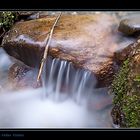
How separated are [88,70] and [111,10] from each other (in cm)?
23

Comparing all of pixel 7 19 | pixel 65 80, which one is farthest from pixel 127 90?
pixel 7 19

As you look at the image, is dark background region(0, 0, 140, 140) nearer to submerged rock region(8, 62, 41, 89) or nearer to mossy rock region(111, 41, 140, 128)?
mossy rock region(111, 41, 140, 128)

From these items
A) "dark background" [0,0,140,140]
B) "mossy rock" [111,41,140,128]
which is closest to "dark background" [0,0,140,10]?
"dark background" [0,0,140,140]

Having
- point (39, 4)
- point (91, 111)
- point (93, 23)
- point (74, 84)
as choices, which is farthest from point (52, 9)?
point (91, 111)

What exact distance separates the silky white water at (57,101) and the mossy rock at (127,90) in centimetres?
3

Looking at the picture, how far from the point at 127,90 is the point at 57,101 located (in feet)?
0.82

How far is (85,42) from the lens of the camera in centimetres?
158

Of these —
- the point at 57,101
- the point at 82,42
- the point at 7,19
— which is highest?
the point at 7,19

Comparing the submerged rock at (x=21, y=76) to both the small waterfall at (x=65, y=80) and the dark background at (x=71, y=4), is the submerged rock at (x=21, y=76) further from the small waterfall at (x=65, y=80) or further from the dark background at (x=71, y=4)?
the dark background at (x=71, y=4)

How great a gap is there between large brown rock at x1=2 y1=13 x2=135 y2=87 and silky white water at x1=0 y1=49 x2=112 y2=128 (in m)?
0.04

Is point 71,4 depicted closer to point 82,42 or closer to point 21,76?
point 82,42

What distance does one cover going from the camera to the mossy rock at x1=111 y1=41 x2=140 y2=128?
61.2 inches

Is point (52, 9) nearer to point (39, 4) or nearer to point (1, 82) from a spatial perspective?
point (39, 4)

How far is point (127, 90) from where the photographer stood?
1.58 m
